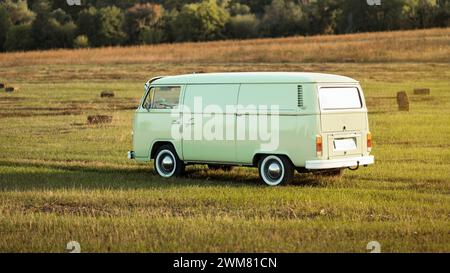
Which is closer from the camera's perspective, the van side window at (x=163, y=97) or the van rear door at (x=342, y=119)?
the van rear door at (x=342, y=119)

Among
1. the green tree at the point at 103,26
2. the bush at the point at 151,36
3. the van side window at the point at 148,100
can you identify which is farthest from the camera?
the bush at the point at 151,36

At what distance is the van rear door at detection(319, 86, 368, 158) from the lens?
16875 mm

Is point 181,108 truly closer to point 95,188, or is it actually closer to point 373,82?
point 95,188

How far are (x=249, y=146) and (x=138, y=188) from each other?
2.28 m

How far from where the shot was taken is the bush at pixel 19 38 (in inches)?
3602

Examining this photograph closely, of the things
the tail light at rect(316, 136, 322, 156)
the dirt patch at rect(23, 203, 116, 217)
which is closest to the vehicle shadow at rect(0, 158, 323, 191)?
the tail light at rect(316, 136, 322, 156)

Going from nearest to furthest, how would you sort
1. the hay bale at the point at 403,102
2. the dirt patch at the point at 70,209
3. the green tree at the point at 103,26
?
the dirt patch at the point at 70,209
the hay bale at the point at 403,102
the green tree at the point at 103,26

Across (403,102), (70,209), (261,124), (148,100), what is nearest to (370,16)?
(403,102)

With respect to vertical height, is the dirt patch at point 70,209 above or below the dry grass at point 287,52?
above

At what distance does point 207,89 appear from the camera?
60.2 ft

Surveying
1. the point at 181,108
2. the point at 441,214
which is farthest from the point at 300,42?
the point at 441,214

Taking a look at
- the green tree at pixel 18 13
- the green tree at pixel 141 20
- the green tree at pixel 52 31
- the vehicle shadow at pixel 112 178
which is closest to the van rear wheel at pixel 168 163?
the vehicle shadow at pixel 112 178

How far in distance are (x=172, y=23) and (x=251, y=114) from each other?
75830 mm

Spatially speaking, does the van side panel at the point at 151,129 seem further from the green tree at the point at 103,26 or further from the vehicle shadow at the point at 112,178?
the green tree at the point at 103,26
